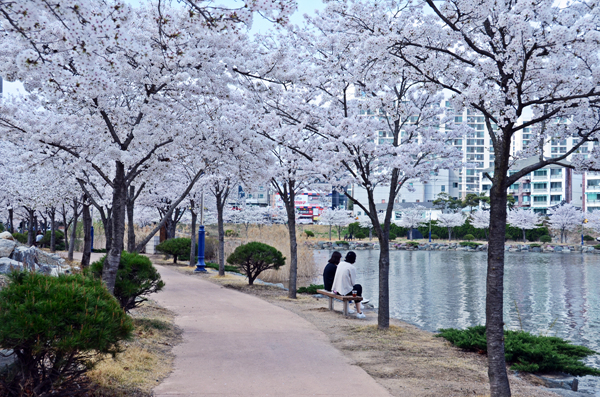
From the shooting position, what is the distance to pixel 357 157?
9.87 m

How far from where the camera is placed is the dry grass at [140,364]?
538 cm

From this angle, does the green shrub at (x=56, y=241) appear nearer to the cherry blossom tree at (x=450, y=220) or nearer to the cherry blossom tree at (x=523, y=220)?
the cherry blossom tree at (x=450, y=220)

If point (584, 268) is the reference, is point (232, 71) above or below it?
above

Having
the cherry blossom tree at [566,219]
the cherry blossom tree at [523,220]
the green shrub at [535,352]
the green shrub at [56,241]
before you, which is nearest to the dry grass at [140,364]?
the green shrub at [535,352]

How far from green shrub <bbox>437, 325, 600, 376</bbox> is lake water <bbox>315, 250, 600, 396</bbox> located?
0.27m

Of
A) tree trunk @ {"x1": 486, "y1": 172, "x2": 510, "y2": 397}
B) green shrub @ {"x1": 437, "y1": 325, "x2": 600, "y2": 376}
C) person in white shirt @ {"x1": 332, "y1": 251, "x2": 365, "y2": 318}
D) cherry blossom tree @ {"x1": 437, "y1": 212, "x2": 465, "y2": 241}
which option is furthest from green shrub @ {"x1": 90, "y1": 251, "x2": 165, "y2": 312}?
cherry blossom tree @ {"x1": 437, "y1": 212, "x2": 465, "y2": 241}

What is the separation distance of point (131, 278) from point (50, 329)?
509cm

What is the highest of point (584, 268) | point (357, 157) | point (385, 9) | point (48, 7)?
point (385, 9)

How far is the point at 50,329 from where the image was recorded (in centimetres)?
422

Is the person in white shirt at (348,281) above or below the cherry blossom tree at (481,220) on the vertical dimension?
below

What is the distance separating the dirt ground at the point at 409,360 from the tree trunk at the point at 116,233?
371 centimetres

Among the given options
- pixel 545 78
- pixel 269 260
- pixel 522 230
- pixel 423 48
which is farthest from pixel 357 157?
pixel 522 230

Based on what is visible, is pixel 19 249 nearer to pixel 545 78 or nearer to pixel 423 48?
pixel 423 48

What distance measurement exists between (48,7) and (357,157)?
6353 mm
